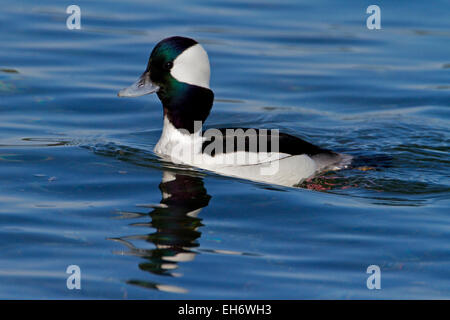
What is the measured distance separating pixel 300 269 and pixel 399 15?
10.2 meters

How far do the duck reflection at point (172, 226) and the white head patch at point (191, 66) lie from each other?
949 mm

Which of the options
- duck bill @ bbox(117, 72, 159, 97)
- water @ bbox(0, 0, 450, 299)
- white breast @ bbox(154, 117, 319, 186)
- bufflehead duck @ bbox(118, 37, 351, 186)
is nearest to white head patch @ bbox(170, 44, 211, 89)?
bufflehead duck @ bbox(118, 37, 351, 186)

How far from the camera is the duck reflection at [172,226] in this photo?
617cm

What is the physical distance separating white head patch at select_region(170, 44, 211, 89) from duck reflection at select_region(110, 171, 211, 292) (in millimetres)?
949

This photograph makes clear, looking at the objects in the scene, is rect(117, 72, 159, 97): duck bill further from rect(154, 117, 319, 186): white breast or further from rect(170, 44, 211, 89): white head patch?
rect(154, 117, 319, 186): white breast

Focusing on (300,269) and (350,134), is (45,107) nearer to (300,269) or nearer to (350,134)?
(350,134)

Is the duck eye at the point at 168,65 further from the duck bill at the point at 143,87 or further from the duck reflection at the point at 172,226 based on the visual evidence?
the duck reflection at the point at 172,226

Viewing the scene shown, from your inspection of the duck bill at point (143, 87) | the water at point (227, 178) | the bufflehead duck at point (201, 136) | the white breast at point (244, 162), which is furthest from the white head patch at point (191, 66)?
the water at point (227, 178)

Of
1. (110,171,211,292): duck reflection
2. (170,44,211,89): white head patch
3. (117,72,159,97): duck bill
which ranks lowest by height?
(110,171,211,292): duck reflection

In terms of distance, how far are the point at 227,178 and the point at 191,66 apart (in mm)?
1151

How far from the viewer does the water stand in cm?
619

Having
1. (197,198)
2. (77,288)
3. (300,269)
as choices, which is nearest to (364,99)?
(197,198)

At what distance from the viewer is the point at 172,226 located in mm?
6930

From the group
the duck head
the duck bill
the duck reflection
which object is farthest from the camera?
the duck bill
